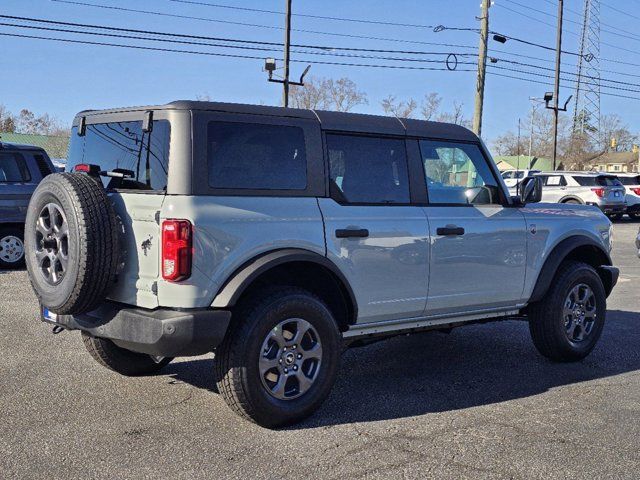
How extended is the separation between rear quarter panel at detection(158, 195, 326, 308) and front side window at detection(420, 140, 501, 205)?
1324mm

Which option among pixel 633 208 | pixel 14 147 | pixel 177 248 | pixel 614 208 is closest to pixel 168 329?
pixel 177 248

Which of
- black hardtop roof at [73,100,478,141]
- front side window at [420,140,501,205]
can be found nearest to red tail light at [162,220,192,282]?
black hardtop roof at [73,100,478,141]

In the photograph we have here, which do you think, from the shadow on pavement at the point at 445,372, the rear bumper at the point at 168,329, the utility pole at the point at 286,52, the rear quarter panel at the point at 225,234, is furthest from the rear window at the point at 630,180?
the rear bumper at the point at 168,329

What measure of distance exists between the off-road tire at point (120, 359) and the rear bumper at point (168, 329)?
3.45 feet

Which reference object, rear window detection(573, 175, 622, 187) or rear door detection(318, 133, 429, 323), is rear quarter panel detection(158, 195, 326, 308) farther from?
rear window detection(573, 175, 622, 187)

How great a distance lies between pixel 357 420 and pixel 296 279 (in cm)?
98

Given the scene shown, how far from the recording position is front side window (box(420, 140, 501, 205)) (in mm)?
5445

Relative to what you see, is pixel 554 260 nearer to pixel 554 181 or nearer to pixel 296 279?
pixel 296 279

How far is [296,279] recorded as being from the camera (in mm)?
4816

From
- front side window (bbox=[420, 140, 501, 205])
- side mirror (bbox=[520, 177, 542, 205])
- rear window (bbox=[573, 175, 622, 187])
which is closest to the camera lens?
front side window (bbox=[420, 140, 501, 205])

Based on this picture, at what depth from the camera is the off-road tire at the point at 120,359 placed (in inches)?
210

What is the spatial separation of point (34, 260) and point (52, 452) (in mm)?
1248

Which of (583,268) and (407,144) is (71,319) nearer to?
(407,144)

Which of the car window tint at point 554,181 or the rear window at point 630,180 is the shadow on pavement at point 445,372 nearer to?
the car window tint at point 554,181
